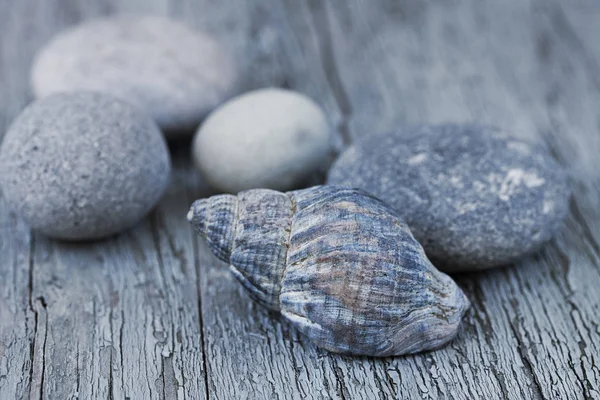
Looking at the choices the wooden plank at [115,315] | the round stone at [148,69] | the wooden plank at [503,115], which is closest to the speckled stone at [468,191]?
the wooden plank at [503,115]

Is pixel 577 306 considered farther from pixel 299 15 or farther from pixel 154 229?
pixel 299 15

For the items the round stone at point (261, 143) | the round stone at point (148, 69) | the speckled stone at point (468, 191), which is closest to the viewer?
the speckled stone at point (468, 191)

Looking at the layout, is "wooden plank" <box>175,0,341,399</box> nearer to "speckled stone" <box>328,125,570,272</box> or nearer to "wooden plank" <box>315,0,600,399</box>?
"wooden plank" <box>315,0,600,399</box>

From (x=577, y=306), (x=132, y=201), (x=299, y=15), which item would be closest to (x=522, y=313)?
(x=577, y=306)

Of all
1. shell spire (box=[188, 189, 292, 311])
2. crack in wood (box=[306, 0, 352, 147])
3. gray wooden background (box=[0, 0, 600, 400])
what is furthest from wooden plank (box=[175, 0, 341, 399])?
crack in wood (box=[306, 0, 352, 147])

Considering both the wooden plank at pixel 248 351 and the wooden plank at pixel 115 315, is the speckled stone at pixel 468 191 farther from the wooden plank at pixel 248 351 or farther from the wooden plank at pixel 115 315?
the wooden plank at pixel 115 315

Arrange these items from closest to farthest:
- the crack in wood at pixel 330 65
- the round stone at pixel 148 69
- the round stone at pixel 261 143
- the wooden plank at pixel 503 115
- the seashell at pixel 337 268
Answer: the seashell at pixel 337 268
the wooden plank at pixel 503 115
the round stone at pixel 261 143
the round stone at pixel 148 69
the crack in wood at pixel 330 65

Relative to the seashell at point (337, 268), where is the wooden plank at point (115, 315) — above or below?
below
